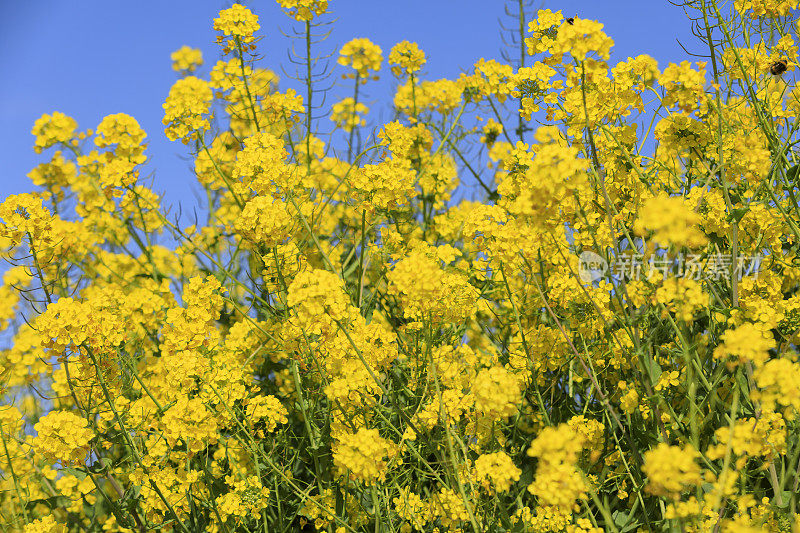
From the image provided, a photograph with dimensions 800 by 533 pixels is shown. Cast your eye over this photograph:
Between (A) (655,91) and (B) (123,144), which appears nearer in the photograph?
(A) (655,91)

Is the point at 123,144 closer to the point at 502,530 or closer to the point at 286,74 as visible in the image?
the point at 286,74

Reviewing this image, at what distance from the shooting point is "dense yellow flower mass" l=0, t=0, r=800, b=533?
2.14 meters

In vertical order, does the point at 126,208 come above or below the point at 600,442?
above

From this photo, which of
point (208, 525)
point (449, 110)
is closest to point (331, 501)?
point (208, 525)

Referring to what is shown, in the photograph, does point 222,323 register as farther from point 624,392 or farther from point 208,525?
point 624,392

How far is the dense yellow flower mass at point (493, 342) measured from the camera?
214 cm

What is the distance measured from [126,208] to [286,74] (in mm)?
1225

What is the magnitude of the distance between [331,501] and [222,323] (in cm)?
157

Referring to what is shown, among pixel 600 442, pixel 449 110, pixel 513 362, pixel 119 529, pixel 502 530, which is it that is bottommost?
pixel 502 530

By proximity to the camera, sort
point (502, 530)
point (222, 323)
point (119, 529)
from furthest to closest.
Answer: point (222, 323), point (119, 529), point (502, 530)

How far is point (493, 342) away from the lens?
3.55m

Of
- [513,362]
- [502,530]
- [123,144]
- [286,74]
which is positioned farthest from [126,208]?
[502,530]

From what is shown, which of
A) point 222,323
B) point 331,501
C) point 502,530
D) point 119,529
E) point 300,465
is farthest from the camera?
point 222,323

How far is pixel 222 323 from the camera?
3959mm
